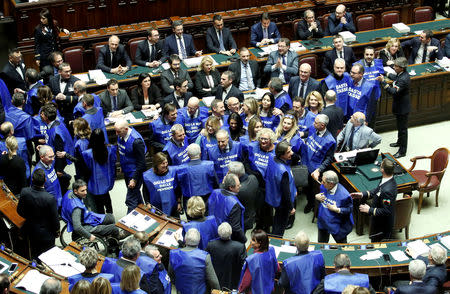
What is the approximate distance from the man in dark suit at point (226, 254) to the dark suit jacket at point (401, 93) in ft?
17.2

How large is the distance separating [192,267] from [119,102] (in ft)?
16.1

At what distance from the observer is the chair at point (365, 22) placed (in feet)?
49.1

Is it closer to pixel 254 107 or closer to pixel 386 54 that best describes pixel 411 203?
pixel 254 107

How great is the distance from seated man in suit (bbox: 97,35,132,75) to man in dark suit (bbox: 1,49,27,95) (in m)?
1.49

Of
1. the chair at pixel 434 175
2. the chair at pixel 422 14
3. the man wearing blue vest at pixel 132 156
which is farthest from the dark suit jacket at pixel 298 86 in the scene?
the chair at pixel 422 14

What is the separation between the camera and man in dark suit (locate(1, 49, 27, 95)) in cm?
1201

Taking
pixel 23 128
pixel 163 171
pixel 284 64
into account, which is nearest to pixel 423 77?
pixel 284 64

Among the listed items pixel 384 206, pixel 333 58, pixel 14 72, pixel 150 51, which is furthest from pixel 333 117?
pixel 14 72

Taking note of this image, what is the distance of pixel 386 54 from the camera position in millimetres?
12797

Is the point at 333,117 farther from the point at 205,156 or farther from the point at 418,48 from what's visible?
the point at 418,48

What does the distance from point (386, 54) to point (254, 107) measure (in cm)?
381

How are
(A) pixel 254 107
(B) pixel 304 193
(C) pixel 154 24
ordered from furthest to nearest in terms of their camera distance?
(C) pixel 154 24 → (B) pixel 304 193 → (A) pixel 254 107

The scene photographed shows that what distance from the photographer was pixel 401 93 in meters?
11.8

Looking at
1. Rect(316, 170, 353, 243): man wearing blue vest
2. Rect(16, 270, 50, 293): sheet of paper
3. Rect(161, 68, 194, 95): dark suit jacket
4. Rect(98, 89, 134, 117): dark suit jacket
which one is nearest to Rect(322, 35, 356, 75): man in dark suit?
Rect(161, 68, 194, 95): dark suit jacket
